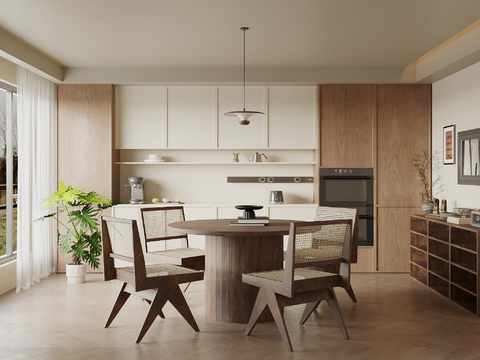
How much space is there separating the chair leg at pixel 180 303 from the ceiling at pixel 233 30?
2.24 meters

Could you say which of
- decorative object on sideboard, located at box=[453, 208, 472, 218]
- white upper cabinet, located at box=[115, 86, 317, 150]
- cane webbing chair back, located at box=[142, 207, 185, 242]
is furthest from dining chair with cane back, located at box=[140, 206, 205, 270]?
decorative object on sideboard, located at box=[453, 208, 472, 218]

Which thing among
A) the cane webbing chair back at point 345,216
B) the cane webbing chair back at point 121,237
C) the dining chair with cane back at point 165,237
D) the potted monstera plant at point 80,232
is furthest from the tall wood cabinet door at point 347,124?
the cane webbing chair back at point 121,237

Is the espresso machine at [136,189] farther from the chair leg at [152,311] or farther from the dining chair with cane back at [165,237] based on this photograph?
the chair leg at [152,311]

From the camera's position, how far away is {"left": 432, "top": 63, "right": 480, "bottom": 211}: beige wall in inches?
187

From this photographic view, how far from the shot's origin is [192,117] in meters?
6.02

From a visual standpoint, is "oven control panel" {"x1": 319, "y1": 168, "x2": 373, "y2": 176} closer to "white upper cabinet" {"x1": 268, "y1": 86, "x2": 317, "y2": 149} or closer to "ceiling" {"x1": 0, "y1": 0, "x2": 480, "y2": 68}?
"white upper cabinet" {"x1": 268, "y1": 86, "x2": 317, "y2": 149}

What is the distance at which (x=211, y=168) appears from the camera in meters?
6.37

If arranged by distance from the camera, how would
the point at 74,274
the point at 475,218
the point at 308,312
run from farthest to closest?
the point at 74,274 → the point at 475,218 → the point at 308,312

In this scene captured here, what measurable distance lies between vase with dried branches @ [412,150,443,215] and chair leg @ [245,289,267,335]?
313cm

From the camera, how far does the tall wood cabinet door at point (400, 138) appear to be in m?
5.81

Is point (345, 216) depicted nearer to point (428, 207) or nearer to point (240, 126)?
point (428, 207)

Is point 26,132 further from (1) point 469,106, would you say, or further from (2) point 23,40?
(1) point 469,106

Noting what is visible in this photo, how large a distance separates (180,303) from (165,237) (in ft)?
4.18

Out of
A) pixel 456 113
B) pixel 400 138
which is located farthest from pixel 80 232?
pixel 456 113
